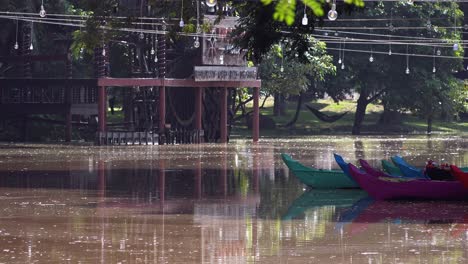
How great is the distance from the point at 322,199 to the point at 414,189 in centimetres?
278

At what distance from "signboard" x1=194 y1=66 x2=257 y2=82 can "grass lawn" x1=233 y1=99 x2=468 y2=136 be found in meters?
16.5

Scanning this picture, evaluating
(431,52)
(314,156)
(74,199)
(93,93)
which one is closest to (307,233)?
(74,199)

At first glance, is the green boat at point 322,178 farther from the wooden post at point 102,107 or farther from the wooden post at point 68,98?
the wooden post at point 68,98

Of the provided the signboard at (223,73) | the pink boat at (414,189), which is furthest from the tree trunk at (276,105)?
the pink boat at (414,189)

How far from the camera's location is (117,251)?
67.7 feet

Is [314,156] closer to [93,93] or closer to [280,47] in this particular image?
[93,93]

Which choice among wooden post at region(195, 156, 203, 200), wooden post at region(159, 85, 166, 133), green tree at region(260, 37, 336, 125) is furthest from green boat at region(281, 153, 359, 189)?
green tree at region(260, 37, 336, 125)

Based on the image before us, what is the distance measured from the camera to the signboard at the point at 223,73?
6291cm

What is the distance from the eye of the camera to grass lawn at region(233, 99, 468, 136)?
278 feet

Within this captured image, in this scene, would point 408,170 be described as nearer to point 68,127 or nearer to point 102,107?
point 102,107

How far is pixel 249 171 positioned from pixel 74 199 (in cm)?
1235

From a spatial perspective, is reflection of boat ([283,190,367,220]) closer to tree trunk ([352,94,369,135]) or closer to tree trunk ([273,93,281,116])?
tree trunk ([352,94,369,135])

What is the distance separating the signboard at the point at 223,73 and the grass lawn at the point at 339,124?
1654 cm

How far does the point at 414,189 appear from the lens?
1166 inches
